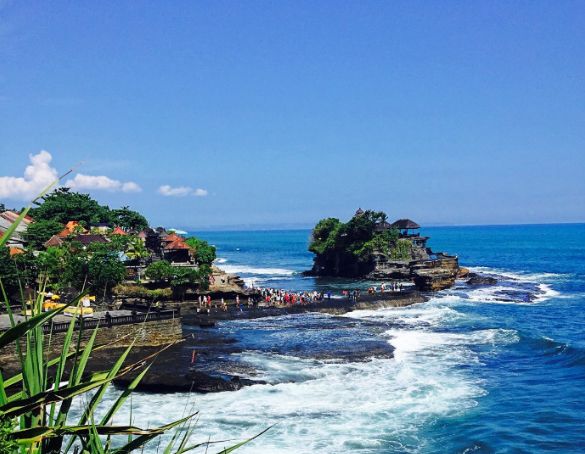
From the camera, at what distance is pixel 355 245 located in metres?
77.8

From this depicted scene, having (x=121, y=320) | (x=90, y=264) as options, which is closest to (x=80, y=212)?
(x=90, y=264)

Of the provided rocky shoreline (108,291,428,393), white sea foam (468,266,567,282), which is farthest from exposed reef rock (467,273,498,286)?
rocky shoreline (108,291,428,393)

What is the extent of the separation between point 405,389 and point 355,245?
175 feet

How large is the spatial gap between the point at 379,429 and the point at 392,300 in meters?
30.8

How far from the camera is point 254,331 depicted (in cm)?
3831

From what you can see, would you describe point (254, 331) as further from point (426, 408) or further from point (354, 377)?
point (426, 408)

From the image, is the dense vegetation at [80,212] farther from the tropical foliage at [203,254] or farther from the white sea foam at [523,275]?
the white sea foam at [523,275]

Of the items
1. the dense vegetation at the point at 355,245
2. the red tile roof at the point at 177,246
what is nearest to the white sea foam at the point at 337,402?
the red tile roof at the point at 177,246

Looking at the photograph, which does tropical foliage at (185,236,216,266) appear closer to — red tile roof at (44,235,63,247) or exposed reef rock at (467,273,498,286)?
red tile roof at (44,235,63,247)

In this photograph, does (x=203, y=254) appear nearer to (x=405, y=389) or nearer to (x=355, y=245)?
(x=355, y=245)

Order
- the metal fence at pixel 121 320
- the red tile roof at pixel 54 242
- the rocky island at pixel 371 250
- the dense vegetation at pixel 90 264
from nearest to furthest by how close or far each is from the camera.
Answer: the metal fence at pixel 121 320, the dense vegetation at pixel 90 264, the red tile roof at pixel 54 242, the rocky island at pixel 371 250

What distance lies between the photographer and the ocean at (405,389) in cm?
1964

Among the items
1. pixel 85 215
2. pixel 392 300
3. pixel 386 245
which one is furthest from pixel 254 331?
pixel 85 215

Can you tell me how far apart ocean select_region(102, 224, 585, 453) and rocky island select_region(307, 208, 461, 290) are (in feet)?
87.7
